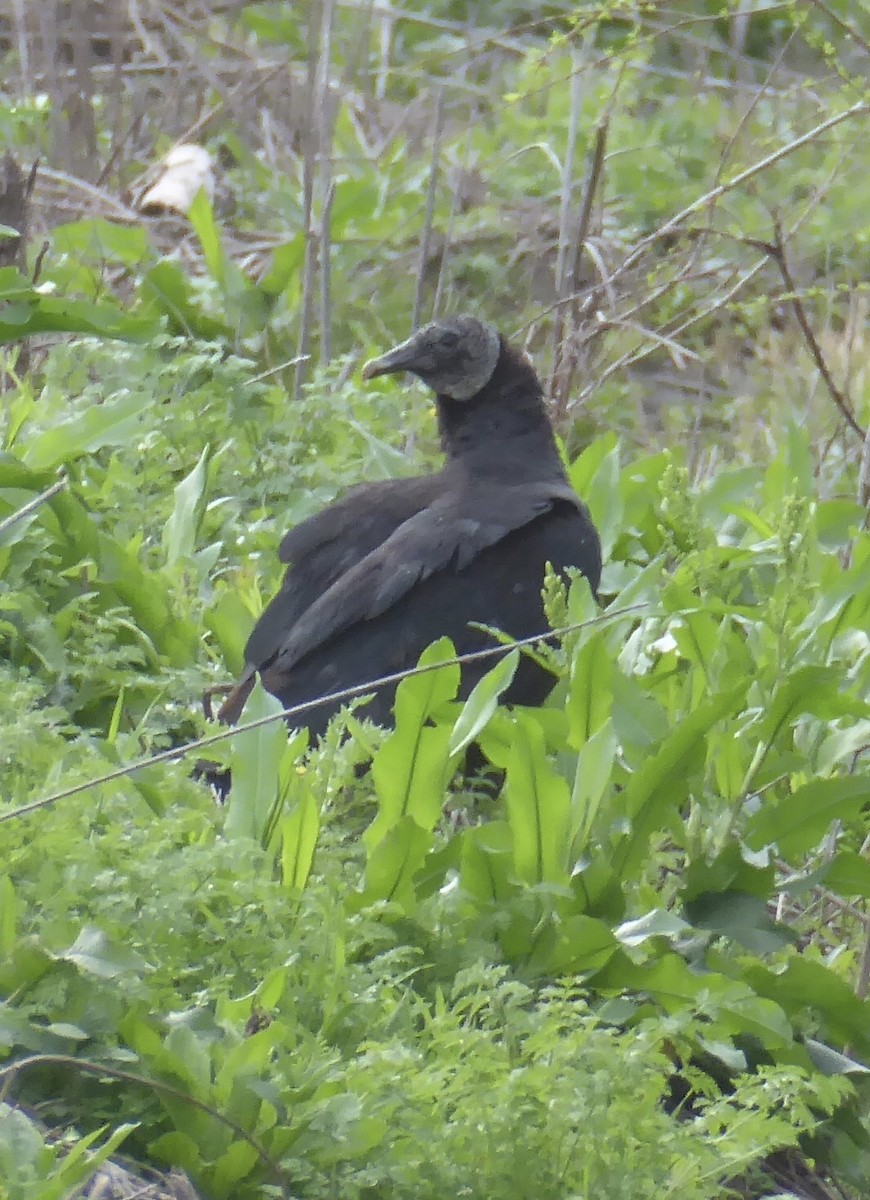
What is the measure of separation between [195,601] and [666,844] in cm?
114

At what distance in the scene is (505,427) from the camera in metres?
3.77

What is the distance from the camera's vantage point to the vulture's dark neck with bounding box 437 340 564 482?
3.67m

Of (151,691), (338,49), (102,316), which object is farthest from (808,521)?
(338,49)

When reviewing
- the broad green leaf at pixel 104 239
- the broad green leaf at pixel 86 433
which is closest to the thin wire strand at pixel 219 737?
the broad green leaf at pixel 86 433

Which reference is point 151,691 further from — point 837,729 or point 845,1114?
point 845,1114

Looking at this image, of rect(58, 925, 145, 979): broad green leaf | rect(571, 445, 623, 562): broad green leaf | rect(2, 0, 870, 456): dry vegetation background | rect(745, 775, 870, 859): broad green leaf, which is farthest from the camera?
rect(2, 0, 870, 456): dry vegetation background

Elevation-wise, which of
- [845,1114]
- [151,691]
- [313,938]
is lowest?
[845,1114]

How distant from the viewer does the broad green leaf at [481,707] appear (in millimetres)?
2398

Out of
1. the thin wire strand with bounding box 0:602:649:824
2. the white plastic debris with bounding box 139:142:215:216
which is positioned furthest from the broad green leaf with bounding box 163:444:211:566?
the white plastic debris with bounding box 139:142:215:216

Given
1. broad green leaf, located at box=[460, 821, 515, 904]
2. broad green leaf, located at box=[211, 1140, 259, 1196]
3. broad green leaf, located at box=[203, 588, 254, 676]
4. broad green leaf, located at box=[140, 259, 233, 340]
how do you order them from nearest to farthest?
broad green leaf, located at box=[211, 1140, 259, 1196] < broad green leaf, located at box=[460, 821, 515, 904] < broad green leaf, located at box=[203, 588, 254, 676] < broad green leaf, located at box=[140, 259, 233, 340]

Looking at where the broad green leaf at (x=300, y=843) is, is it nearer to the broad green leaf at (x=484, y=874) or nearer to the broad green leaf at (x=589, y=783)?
the broad green leaf at (x=484, y=874)

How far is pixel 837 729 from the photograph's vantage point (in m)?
2.71

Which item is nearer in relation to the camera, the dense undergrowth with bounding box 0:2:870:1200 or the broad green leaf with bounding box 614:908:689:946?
the dense undergrowth with bounding box 0:2:870:1200

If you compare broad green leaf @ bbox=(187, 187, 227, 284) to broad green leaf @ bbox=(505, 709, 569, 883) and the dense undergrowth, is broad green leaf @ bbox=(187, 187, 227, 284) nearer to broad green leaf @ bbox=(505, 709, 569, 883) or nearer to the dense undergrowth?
the dense undergrowth
